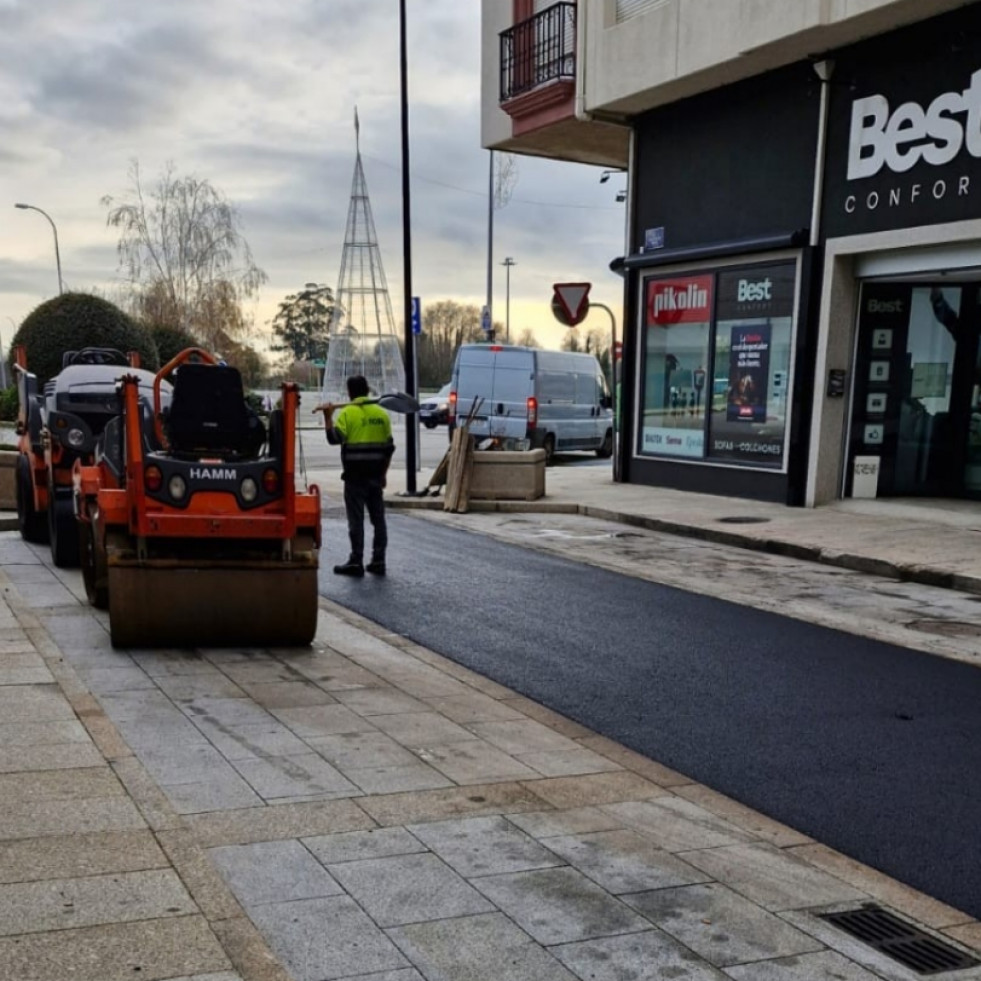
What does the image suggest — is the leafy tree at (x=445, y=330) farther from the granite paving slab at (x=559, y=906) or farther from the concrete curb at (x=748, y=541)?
the granite paving slab at (x=559, y=906)

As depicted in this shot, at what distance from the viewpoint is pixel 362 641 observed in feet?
23.7

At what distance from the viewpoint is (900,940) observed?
3.36 meters

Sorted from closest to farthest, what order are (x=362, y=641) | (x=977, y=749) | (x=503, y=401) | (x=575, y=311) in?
(x=977, y=749), (x=362, y=641), (x=575, y=311), (x=503, y=401)

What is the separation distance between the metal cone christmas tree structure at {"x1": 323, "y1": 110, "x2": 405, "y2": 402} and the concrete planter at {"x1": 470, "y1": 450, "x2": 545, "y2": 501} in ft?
92.1

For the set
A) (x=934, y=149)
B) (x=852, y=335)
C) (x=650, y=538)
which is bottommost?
(x=650, y=538)

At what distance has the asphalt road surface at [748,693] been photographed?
174 inches

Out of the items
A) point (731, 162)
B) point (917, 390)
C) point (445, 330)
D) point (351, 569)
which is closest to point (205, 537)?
point (351, 569)

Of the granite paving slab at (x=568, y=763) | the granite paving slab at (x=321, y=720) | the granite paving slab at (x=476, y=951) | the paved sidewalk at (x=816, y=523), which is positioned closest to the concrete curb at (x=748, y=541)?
the paved sidewalk at (x=816, y=523)

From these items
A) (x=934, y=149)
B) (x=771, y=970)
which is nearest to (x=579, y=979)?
(x=771, y=970)

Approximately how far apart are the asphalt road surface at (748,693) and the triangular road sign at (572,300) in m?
7.50

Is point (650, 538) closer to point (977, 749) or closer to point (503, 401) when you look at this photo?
point (977, 749)

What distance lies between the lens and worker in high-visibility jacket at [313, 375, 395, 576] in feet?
32.0

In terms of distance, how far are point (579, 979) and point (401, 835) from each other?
1110 millimetres

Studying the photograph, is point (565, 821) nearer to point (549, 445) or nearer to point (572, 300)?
point (572, 300)
